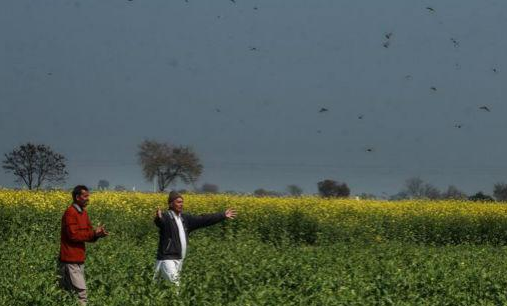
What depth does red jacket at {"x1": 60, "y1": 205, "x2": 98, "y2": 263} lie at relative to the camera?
1186 cm

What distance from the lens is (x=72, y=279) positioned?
39.5 ft

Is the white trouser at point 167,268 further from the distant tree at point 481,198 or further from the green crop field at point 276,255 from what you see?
the distant tree at point 481,198

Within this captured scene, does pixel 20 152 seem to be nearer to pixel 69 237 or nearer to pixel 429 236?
pixel 429 236

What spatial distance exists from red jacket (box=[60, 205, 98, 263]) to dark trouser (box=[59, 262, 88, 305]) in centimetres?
10

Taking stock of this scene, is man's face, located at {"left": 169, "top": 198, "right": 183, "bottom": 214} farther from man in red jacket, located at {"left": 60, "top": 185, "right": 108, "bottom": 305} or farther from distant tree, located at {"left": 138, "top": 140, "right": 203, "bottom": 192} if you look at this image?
distant tree, located at {"left": 138, "top": 140, "right": 203, "bottom": 192}

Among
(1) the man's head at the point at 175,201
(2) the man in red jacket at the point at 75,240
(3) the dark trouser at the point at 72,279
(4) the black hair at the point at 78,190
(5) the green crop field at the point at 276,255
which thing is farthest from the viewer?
(1) the man's head at the point at 175,201

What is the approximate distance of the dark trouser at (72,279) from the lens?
12055mm

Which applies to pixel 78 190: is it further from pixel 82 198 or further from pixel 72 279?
pixel 72 279

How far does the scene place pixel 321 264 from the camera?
16000 millimetres

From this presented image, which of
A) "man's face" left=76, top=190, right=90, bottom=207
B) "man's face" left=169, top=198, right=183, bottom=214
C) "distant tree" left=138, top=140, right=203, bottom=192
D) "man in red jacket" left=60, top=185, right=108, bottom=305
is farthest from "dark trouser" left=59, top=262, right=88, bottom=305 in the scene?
"distant tree" left=138, top=140, right=203, bottom=192

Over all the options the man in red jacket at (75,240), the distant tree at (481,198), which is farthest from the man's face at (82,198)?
the distant tree at (481,198)

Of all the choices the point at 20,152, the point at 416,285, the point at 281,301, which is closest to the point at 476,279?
the point at 416,285

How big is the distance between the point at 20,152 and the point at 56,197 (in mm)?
48918

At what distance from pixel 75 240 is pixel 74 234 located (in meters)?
0.09
